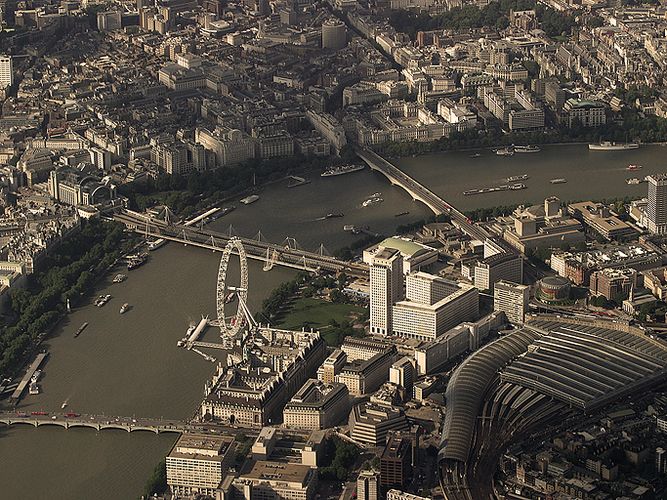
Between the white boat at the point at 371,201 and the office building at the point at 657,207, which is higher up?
the office building at the point at 657,207

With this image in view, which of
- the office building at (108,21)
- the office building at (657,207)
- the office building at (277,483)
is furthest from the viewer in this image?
the office building at (108,21)

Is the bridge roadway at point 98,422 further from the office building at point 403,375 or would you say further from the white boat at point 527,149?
Result: the white boat at point 527,149

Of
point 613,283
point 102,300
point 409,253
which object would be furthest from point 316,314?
point 613,283

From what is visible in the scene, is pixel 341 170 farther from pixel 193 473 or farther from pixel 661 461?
pixel 661 461

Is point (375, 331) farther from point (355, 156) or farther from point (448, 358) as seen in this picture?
point (355, 156)

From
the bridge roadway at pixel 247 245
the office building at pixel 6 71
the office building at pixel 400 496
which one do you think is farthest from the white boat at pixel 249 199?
the office building at pixel 400 496

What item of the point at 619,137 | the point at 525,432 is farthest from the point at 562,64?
the point at 525,432
